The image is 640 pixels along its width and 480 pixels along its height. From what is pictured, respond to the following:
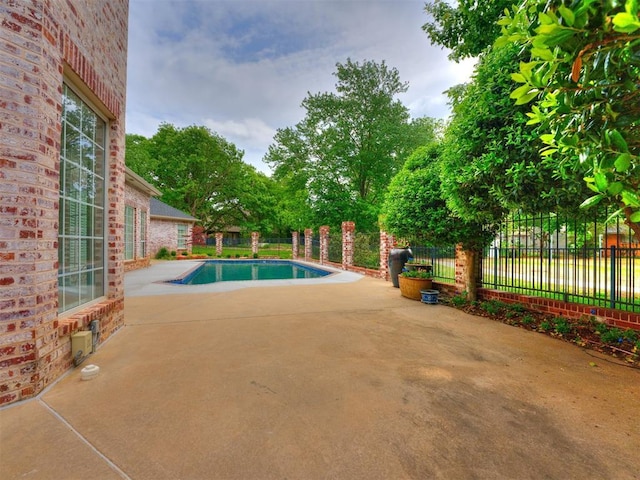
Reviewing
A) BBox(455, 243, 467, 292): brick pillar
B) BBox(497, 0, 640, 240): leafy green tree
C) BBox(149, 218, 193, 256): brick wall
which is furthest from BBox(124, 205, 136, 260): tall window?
BBox(497, 0, 640, 240): leafy green tree

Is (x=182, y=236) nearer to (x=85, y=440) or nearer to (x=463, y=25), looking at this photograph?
(x=463, y=25)

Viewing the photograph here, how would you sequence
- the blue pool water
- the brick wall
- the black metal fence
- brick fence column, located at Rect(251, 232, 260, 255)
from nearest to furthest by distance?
the black metal fence → the blue pool water → the brick wall → brick fence column, located at Rect(251, 232, 260, 255)

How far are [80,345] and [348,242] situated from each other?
10.7m

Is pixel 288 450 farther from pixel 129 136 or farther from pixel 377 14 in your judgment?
pixel 129 136

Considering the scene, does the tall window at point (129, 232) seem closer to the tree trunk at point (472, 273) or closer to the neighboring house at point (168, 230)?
the neighboring house at point (168, 230)

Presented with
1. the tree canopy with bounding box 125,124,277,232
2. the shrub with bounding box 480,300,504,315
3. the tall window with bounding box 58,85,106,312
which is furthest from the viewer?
the tree canopy with bounding box 125,124,277,232

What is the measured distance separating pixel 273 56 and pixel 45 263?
12.4 meters

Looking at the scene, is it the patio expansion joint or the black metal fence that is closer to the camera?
the patio expansion joint

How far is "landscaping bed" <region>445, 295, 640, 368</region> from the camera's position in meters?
3.38

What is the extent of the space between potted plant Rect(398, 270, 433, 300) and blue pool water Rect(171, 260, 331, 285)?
6.72 m

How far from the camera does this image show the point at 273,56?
1178cm

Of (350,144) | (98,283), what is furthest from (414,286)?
(350,144)

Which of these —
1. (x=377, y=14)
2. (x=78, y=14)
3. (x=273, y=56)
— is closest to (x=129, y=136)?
(x=273, y=56)

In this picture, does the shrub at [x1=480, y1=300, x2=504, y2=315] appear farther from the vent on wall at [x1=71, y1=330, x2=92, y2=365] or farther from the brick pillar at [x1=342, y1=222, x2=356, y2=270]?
the brick pillar at [x1=342, y1=222, x2=356, y2=270]
